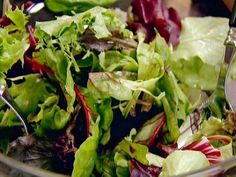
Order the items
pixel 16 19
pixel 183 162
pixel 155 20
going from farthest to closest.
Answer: pixel 155 20, pixel 16 19, pixel 183 162

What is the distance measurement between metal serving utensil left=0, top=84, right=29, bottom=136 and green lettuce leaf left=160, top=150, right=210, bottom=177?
0.44 ft

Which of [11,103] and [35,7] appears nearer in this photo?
[11,103]

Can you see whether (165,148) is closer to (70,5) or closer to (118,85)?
(118,85)

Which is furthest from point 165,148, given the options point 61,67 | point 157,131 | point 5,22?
point 5,22

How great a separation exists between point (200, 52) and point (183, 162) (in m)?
0.23

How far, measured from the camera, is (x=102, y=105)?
0.52m

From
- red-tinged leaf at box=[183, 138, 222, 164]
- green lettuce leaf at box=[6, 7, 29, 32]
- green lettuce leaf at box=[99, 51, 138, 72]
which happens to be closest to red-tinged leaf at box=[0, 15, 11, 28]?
green lettuce leaf at box=[6, 7, 29, 32]

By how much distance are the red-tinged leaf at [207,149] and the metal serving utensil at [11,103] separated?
0.48ft

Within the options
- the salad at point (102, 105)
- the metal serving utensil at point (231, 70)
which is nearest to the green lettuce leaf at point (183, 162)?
the salad at point (102, 105)

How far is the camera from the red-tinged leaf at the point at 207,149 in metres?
0.51

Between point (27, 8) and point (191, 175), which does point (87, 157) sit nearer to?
point (191, 175)

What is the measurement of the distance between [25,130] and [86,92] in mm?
66

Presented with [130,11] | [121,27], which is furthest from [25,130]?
[130,11]

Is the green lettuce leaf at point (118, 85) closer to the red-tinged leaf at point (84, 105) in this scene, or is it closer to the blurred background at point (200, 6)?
the red-tinged leaf at point (84, 105)
